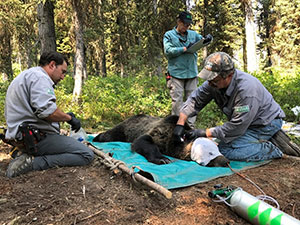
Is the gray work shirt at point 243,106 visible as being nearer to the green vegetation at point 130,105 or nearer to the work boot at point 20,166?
the work boot at point 20,166

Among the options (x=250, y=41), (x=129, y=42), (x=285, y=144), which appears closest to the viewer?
(x=285, y=144)

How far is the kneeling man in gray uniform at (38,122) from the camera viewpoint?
3066 millimetres

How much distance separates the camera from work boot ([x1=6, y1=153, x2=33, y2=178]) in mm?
3090

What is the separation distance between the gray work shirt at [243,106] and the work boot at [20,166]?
251 cm

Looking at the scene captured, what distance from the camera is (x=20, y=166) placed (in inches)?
123

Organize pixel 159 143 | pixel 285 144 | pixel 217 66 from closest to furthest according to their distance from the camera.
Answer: pixel 217 66 < pixel 285 144 < pixel 159 143

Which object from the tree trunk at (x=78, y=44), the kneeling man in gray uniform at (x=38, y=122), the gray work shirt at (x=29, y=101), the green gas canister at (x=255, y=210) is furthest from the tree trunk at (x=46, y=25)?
the green gas canister at (x=255, y=210)

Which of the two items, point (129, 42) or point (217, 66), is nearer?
point (217, 66)

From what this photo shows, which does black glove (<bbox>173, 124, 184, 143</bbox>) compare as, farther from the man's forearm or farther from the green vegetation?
the green vegetation

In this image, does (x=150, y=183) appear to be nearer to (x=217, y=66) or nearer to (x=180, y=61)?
(x=217, y=66)

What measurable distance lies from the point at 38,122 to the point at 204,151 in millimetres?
2278

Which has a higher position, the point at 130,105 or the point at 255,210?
the point at 255,210

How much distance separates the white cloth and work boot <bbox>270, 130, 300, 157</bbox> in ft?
3.16

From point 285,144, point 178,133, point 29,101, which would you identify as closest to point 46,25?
point 29,101
